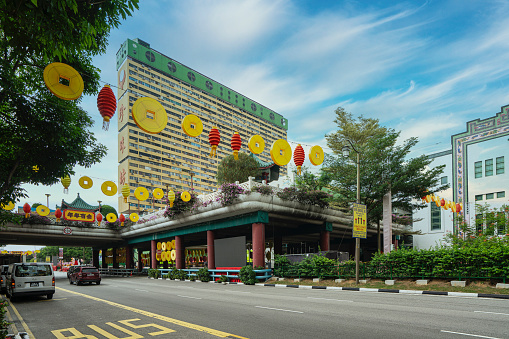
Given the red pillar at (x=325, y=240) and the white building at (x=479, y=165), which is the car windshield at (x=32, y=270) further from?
the white building at (x=479, y=165)

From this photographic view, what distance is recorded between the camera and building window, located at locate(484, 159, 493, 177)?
115ft

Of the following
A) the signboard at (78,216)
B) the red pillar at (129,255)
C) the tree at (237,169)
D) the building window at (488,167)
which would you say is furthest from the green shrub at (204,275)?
the building window at (488,167)

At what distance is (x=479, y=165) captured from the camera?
118 ft

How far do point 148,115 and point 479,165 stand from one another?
3660 centimetres

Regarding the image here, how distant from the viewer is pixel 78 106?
17312mm

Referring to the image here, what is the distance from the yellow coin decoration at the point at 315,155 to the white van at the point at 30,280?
1555 centimetres

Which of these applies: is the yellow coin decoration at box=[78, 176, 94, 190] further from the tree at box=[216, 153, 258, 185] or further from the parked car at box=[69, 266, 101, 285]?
the tree at box=[216, 153, 258, 185]

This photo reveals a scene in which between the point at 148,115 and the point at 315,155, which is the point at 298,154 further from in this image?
the point at 148,115

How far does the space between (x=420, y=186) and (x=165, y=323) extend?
1006 inches

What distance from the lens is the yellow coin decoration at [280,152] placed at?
62.4 ft

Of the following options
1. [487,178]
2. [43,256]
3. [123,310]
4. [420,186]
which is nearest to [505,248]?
[420,186]

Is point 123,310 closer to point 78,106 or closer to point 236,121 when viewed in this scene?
point 78,106

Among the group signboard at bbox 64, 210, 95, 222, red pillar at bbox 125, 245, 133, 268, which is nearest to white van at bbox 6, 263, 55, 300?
signboard at bbox 64, 210, 95, 222

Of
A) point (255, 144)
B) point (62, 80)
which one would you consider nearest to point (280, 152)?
point (255, 144)
